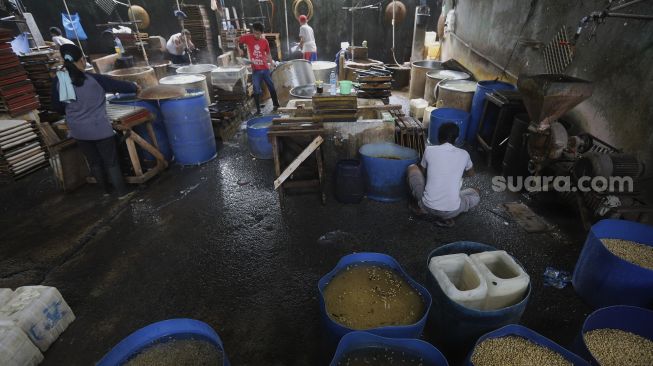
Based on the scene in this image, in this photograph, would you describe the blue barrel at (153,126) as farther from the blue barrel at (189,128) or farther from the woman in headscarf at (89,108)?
the woman in headscarf at (89,108)

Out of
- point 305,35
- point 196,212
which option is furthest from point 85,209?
point 305,35

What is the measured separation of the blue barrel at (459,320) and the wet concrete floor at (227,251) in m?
1.09

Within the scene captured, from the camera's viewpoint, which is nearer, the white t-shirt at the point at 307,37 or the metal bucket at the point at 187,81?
the metal bucket at the point at 187,81

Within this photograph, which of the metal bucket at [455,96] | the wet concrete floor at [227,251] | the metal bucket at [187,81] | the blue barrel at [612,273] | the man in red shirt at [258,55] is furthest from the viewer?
the man in red shirt at [258,55]

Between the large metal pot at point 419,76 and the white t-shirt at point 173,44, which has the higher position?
the white t-shirt at point 173,44

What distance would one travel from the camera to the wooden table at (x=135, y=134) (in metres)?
5.47

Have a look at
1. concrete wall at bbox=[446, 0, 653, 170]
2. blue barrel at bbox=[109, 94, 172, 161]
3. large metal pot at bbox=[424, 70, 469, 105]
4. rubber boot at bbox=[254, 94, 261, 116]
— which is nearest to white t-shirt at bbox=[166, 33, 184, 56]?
rubber boot at bbox=[254, 94, 261, 116]

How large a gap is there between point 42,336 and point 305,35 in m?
11.9

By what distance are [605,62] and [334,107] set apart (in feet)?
14.2

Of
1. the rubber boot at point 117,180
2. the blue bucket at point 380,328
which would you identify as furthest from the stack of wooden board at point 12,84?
the blue bucket at point 380,328

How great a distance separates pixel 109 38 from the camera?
14078 mm

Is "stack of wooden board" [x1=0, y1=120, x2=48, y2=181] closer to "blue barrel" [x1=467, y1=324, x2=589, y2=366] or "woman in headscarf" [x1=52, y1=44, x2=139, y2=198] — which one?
"woman in headscarf" [x1=52, y1=44, x2=139, y2=198]

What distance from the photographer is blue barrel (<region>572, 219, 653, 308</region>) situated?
297 centimetres

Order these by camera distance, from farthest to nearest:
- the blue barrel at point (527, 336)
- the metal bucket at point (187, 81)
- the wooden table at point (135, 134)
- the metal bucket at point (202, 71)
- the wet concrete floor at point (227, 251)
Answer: the metal bucket at point (202, 71) → the metal bucket at point (187, 81) → the wooden table at point (135, 134) → the wet concrete floor at point (227, 251) → the blue barrel at point (527, 336)
